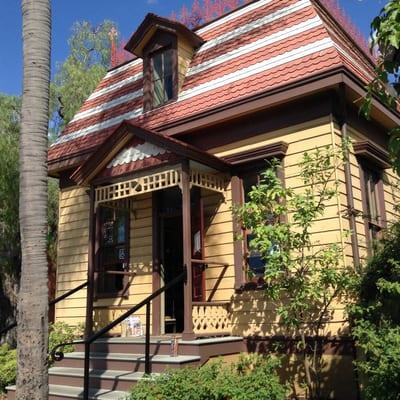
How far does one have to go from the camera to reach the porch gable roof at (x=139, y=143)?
868cm

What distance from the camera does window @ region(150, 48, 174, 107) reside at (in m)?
11.6

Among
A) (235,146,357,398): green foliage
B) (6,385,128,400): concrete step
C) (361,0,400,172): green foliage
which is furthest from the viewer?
(6,385,128,400): concrete step

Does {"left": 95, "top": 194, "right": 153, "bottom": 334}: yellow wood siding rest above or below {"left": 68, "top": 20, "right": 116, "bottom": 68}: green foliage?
below

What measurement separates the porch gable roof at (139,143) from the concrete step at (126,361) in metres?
3.16

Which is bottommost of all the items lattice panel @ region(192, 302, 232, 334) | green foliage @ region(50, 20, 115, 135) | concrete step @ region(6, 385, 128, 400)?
concrete step @ region(6, 385, 128, 400)

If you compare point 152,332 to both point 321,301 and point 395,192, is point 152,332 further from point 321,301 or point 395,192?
point 395,192

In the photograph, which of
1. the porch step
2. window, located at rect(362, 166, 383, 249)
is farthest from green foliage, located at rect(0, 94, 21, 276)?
window, located at rect(362, 166, 383, 249)

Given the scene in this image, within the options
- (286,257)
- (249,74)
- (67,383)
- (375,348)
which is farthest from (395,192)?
(67,383)

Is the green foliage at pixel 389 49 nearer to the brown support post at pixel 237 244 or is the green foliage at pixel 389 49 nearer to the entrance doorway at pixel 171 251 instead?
the brown support post at pixel 237 244

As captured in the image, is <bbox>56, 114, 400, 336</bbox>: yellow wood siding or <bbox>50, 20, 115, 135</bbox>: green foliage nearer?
<bbox>56, 114, 400, 336</bbox>: yellow wood siding

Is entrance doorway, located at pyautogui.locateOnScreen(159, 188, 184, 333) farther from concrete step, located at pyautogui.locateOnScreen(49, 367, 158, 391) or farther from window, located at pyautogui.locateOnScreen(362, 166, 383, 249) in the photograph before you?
window, located at pyautogui.locateOnScreen(362, 166, 383, 249)

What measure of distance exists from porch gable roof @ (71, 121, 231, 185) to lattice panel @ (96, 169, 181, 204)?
8.9 inches

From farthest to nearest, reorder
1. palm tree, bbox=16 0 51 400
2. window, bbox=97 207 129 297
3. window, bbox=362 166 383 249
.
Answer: window, bbox=97 207 129 297, window, bbox=362 166 383 249, palm tree, bbox=16 0 51 400

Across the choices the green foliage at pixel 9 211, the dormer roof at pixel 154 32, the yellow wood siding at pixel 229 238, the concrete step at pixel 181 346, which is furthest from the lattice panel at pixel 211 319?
the green foliage at pixel 9 211
